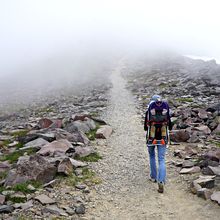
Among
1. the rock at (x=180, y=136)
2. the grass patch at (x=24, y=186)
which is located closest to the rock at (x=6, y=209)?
the grass patch at (x=24, y=186)

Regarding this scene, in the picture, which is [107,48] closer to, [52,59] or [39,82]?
[52,59]

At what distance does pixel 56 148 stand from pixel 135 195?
6.21 meters

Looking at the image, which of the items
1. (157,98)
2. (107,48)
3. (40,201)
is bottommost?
(107,48)

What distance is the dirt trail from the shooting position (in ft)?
42.8

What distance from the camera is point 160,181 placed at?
14.8 metres

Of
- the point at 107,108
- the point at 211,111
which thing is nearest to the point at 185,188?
the point at 211,111

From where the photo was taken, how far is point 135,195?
48.6 feet

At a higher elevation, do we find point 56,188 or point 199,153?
point 56,188

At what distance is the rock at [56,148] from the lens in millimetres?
18891

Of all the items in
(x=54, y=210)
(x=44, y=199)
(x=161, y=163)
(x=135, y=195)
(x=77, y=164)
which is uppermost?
(x=161, y=163)

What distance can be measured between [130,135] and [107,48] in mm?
139452

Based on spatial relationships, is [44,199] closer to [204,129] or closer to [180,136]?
[180,136]

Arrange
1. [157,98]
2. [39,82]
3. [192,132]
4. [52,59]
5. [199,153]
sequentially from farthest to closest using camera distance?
1. [52,59]
2. [39,82]
3. [192,132]
4. [199,153]
5. [157,98]

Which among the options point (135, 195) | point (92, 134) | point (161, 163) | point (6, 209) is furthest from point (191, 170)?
point (92, 134)
